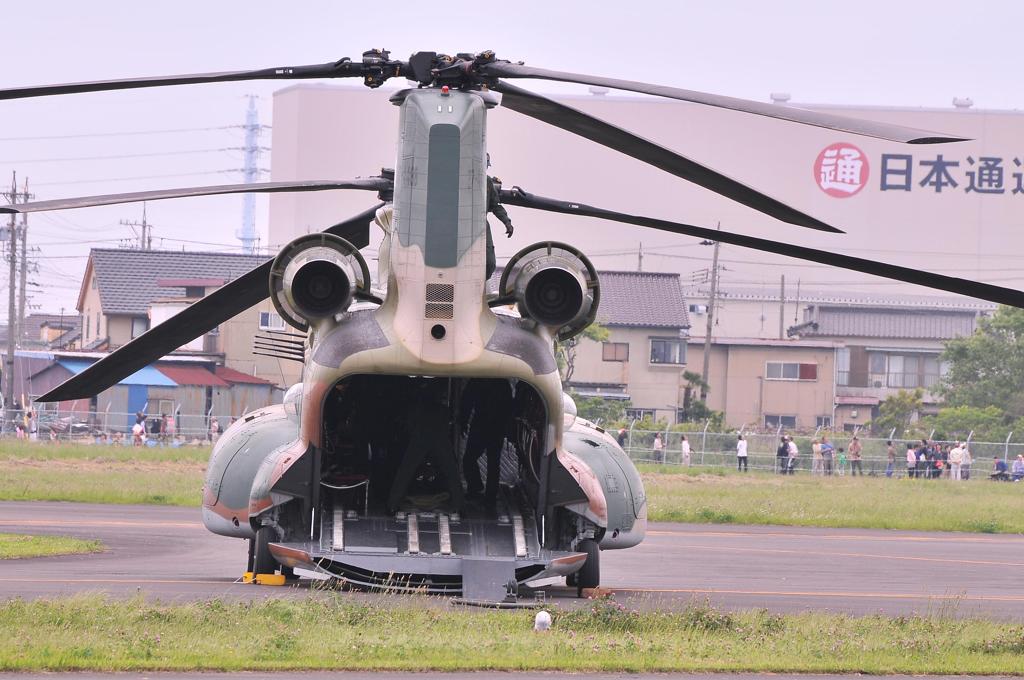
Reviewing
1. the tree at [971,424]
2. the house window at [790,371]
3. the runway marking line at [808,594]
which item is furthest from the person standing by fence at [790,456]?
the house window at [790,371]

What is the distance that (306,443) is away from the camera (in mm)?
18016

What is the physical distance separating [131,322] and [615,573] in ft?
251

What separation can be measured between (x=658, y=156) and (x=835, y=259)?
228 cm

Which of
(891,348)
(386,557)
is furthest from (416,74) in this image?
(891,348)

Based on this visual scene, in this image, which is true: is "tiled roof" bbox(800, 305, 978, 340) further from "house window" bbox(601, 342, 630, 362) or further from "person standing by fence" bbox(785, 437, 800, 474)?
"person standing by fence" bbox(785, 437, 800, 474)

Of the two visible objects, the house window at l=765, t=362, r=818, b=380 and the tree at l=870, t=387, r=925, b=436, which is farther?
the house window at l=765, t=362, r=818, b=380

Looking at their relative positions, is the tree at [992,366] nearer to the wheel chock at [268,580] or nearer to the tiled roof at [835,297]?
the tiled roof at [835,297]

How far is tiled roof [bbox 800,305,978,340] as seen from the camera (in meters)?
120

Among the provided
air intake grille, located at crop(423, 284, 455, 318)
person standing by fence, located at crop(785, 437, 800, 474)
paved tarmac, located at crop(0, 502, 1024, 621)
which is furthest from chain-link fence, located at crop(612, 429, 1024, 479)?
air intake grille, located at crop(423, 284, 455, 318)

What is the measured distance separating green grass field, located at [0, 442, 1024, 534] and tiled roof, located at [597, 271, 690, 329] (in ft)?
123

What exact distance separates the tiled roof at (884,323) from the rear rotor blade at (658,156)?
103 m

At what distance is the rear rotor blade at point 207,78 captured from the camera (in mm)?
15102

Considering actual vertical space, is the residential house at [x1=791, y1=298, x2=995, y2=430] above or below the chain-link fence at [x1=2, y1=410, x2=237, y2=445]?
above

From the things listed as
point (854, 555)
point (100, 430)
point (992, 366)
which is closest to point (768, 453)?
point (100, 430)
